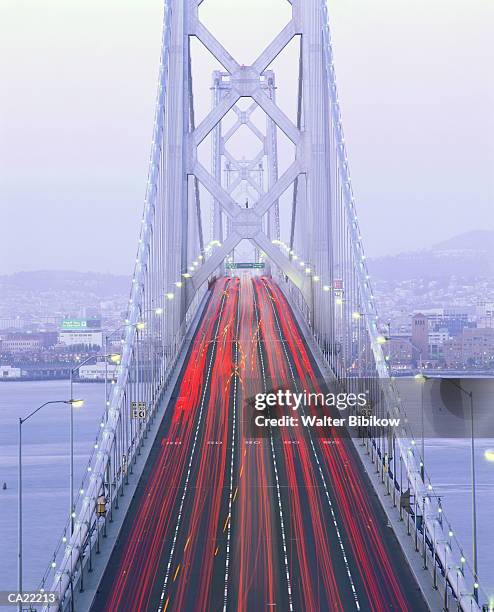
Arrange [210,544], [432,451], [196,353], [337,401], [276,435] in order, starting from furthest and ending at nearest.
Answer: [432,451] < [196,353] < [337,401] < [276,435] < [210,544]

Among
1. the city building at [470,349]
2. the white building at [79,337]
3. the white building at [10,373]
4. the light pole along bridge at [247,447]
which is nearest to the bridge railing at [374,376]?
the light pole along bridge at [247,447]

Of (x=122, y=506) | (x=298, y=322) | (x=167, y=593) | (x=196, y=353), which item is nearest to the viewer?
(x=167, y=593)

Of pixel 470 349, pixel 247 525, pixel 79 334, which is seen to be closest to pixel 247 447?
pixel 247 525

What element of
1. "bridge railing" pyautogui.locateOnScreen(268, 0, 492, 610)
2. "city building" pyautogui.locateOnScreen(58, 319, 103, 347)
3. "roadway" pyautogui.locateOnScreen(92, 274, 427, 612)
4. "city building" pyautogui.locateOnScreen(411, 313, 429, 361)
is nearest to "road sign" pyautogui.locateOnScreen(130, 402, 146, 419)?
"roadway" pyautogui.locateOnScreen(92, 274, 427, 612)

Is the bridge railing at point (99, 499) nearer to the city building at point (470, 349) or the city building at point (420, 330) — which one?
the city building at point (470, 349)

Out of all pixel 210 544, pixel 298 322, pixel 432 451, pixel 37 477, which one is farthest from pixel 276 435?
pixel 298 322

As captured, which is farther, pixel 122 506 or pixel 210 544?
pixel 122 506

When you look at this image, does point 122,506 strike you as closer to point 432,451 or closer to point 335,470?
point 335,470

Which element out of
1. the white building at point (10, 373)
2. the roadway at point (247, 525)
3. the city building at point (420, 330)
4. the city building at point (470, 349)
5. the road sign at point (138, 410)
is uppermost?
the city building at point (420, 330)
